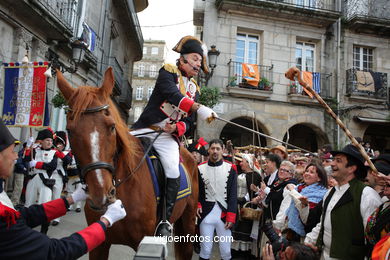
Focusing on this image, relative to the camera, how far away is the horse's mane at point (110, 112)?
233 cm

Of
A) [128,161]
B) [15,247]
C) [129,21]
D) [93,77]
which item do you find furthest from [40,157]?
[129,21]

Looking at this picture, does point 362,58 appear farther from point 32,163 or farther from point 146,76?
point 146,76

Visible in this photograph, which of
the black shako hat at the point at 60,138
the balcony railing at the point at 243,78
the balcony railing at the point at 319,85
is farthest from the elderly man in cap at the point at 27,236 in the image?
the balcony railing at the point at 319,85

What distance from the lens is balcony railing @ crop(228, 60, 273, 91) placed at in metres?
14.4

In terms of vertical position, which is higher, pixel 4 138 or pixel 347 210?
pixel 4 138

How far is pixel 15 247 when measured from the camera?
163 centimetres

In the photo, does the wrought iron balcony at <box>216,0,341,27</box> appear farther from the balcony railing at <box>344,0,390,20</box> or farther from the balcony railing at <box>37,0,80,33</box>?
the balcony railing at <box>37,0,80,33</box>

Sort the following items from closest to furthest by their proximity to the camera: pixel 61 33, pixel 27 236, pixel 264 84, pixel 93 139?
1. pixel 27 236
2. pixel 93 139
3. pixel 61 33
4. pixel 264 84

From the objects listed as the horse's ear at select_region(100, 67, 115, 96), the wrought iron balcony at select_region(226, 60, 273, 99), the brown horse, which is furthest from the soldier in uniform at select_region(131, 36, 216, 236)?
the wrought iron balcony at select_region(226, 60, 273, 99)

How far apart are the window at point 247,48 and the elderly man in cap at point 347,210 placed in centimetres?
1234

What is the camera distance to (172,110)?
11.6 ft

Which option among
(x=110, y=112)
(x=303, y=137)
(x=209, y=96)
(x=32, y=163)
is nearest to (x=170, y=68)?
(x=110, y=112)

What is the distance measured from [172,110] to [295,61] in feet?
44.3

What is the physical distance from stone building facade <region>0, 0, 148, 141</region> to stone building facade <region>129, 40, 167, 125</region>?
2782 centimetres
